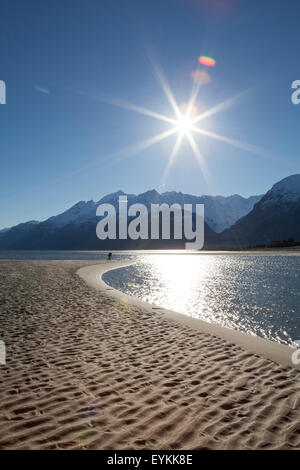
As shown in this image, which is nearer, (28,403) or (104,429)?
(104,429)

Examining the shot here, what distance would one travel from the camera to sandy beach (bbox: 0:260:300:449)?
191 inches

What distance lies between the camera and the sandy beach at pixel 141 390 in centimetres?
486

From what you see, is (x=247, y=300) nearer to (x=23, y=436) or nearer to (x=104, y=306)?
(x=104, y=306)

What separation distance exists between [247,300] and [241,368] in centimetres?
1243

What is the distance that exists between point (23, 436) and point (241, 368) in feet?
18.9

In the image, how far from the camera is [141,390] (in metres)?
6.48

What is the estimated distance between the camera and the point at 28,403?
5785mm

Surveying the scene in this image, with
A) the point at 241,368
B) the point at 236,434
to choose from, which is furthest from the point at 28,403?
the point at 241,368

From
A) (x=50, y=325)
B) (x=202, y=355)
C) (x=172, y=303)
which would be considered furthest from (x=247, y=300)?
(x=50, y=325)
